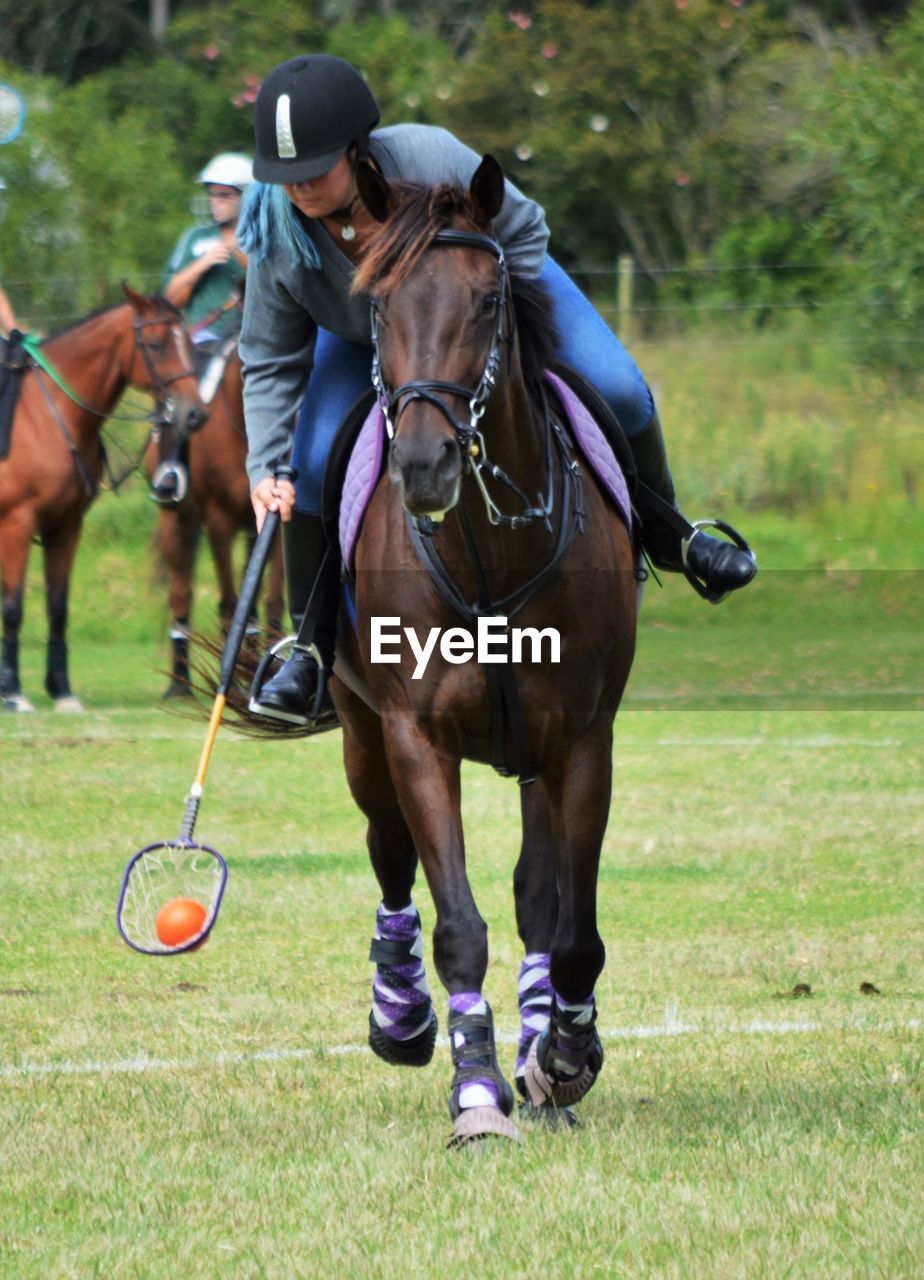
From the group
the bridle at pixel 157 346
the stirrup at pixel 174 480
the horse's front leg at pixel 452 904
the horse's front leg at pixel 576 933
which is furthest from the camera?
the stirrup at pixel 174 480

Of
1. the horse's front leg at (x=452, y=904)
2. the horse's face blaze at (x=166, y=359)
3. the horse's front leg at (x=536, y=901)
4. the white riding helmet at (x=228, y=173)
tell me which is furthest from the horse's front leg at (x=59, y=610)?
the horse's front leg at (x=452, y=904)

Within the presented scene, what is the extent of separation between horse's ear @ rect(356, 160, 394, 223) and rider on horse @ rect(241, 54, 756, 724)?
0.05m

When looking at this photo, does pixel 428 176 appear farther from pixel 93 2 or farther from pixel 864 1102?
pixel 93 2

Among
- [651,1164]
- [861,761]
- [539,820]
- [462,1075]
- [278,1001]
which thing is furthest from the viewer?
[861,761]

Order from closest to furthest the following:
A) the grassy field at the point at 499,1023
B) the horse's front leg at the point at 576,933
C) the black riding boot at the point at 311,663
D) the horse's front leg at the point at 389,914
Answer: the grassy field at the point at 499,1023
the horse's front leg at the point at 576,933
the black riding boot at the point at 311,663
the horse's front leg at the point at 389,914

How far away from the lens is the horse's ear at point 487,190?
4781mm

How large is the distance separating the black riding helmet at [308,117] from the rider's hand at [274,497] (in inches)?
30.3

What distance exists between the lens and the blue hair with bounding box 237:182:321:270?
5.34 m

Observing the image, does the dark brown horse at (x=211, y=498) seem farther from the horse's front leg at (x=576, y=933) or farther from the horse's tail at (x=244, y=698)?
the horse's front leg at (x=576, y=933)

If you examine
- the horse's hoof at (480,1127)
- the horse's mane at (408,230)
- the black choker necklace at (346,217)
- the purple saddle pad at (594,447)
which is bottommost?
the horse's hoof at (480,1127)

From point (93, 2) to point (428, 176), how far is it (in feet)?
131

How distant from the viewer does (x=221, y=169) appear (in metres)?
14.0

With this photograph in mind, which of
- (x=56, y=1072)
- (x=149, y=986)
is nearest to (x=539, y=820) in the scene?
(x=56, y=1072)

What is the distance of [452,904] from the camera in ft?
16.3
